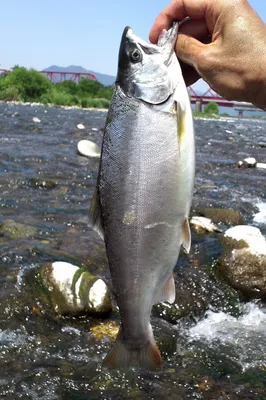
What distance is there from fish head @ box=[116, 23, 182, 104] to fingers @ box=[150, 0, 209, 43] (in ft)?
1.43

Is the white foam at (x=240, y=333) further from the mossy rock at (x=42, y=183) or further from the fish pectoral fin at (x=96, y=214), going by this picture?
the mossy rock at (x=42, y=183)

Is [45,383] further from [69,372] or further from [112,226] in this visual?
[112,226]

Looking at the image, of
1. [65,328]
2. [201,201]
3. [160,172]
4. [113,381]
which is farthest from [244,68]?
[201,201]

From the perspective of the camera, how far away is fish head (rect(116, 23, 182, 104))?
2658mm

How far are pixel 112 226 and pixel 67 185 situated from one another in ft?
29.5

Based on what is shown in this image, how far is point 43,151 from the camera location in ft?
52.6

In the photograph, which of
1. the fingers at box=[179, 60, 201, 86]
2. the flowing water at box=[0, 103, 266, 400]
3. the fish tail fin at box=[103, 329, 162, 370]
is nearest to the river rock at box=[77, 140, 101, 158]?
the flowing water at box=[0, 103, 266, 400]

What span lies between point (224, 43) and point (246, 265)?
14.7ft

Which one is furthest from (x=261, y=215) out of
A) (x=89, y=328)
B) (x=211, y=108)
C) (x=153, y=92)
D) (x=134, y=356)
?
(x=211, y=108)

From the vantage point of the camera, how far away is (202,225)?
8.89 meters

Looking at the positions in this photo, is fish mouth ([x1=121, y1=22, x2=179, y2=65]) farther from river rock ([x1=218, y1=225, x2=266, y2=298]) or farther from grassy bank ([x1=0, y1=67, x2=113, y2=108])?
grassy bank ([x1=0, y1=67, x2=113, y2=108])

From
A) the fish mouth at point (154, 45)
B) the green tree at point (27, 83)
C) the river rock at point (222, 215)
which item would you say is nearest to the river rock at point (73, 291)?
the fish mouth at point (154, 45)

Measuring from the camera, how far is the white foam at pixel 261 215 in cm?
1017

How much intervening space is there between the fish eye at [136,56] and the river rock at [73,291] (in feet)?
11.4
